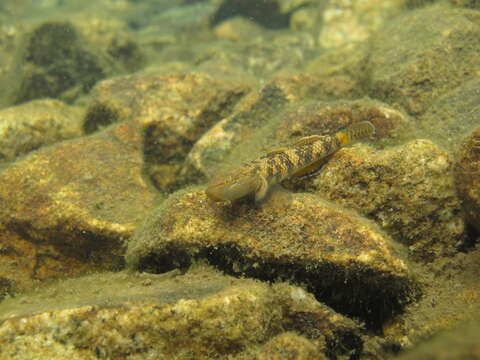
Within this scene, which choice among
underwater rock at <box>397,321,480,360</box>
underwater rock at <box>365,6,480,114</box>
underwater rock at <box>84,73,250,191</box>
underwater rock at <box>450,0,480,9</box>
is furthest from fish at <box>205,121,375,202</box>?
underwater rock at <box>450,0,480,9</box>

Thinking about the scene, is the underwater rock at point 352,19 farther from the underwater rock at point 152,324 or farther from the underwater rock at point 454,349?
the underwater rock at point 454,349

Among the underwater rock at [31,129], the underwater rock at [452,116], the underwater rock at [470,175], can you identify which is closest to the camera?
the underwater rock at [470,175]

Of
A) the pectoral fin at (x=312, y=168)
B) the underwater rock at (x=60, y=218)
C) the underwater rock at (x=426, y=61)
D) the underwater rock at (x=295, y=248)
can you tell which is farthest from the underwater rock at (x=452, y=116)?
the underwater rock at (x=60, y=218)

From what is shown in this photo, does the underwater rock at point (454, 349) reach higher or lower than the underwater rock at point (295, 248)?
higher

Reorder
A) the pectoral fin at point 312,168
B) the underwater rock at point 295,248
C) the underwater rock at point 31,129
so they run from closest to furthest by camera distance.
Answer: the underwater rock at point 295,248 → the pectoral fin at point 312,168 → the underwater rock at point 31,129

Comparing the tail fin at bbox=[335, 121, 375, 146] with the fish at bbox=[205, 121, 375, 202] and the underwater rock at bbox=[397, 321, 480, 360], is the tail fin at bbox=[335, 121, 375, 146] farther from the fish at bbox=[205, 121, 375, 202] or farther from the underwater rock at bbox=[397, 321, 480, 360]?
the underwater rock at bbox=[397, 321, 480, 360]

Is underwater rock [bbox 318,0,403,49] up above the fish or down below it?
above

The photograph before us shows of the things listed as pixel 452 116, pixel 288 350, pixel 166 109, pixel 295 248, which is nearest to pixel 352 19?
pixel 452 116
